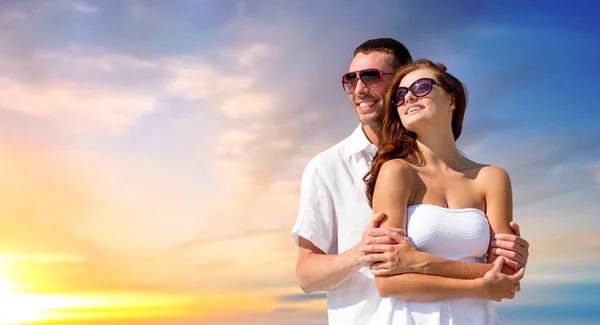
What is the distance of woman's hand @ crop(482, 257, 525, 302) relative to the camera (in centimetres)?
471

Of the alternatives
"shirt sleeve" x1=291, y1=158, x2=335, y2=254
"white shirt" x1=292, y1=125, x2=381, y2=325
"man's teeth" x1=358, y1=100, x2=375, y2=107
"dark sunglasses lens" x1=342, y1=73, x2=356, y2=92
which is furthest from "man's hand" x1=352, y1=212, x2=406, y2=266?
"dark sunglasses lens" x1=342, y1=73, x2=356, y2=92

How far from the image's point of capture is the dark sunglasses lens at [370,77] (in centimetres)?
632

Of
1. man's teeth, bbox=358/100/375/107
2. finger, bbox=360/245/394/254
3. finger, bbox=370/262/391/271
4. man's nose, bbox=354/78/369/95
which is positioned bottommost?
finger, bbox=370/262/391/271

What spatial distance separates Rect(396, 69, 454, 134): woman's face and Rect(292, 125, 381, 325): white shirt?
120 cm

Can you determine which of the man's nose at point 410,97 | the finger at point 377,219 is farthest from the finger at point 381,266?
the man's nose at point 410,97

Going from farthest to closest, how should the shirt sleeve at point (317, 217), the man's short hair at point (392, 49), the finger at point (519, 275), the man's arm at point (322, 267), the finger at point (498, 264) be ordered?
the man's short hair at point (392, 49)
the shirt sleeve at point (317, 217)
the man's arm at point (322, 267)
the finger at point (519, 275)
the finger at point (498, 264)

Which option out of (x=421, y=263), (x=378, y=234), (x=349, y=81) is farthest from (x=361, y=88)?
(x=421, y=263)

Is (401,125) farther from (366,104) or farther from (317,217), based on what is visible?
(317,217)

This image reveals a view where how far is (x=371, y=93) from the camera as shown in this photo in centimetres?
629

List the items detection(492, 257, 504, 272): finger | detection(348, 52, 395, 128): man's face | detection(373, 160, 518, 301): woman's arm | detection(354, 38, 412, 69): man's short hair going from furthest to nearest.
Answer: detection(354, 38, 412, 69): man's short hair → detection(348, 52, 395, 128): man's face → detection(492, 257, 504, 272): finger → detection(373, 160, 518, 301): woman's arm

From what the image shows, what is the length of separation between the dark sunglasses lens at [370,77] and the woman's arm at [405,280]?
1.51m

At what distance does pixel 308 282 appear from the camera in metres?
6.09

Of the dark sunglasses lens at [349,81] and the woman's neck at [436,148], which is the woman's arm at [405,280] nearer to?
the woman's neck at [436,148]

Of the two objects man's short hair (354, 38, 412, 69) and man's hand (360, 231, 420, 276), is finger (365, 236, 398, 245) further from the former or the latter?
man's short hair (354, 38, 412, 69)
